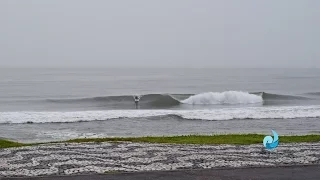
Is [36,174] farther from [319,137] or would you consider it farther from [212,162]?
[319,137]

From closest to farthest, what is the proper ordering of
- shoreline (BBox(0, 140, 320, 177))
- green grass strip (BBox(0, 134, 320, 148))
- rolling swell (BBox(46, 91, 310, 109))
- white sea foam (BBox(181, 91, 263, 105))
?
shoreline (BBox(0, 140, 320, 177))
green grass strip (BBox(0, 134, 320, 148))
rolling swell (BBox(46, 91, 310, 109))
white sea foam (BBox(181, 91, 263, 105))

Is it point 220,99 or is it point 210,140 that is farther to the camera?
point 220,99

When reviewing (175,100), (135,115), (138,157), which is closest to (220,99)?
(175,100)

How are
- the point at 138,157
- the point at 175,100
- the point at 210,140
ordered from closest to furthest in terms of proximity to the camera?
1. the point at 138,157
2. the point at 210,140
3. the point at 175,100

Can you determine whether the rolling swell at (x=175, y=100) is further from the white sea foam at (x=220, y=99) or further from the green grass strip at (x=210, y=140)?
the green grass strip at (x=210, y=140)

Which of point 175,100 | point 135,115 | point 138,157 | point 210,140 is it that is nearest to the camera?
point 138,157

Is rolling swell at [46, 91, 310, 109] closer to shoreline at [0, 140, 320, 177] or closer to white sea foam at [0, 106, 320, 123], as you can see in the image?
white sea foam at [0, 106, 320, 123]

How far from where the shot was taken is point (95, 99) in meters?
54.5

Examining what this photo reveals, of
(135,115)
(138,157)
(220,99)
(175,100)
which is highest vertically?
(175,100)

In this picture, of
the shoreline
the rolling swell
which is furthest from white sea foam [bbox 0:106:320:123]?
the shoreline

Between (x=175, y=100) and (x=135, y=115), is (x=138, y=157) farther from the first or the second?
(x=175, y=100)

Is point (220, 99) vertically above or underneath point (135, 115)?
above

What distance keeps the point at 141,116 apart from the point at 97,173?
23118mm

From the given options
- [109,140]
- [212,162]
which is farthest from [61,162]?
[109,140]
